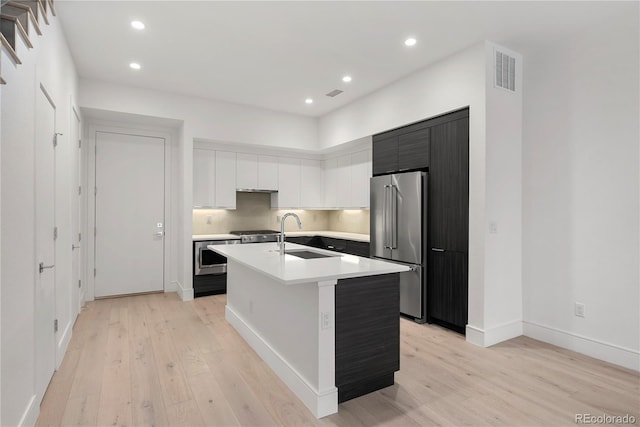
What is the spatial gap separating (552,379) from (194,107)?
16.6 feet

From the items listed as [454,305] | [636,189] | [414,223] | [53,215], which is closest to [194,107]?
[53,215]

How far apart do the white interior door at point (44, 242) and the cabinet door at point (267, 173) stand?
3214mm

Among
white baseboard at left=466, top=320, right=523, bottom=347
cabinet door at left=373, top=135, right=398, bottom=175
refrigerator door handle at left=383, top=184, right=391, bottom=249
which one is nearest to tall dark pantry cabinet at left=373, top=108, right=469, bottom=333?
white baseboard at left=466, top=320, right=523, bottom=347

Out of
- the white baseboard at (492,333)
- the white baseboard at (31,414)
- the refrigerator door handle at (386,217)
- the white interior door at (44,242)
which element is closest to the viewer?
the white baseboard at (31,414)

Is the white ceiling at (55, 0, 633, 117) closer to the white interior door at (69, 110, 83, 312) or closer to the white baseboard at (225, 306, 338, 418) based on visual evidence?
the white interior door at (69, 110, 83, 312)

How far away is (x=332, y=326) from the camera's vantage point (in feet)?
7.20

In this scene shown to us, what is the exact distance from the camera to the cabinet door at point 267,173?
575cm

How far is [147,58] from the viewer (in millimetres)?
3652

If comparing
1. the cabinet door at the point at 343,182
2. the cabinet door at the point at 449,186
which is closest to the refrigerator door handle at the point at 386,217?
the cabinet door at the point at 449,186

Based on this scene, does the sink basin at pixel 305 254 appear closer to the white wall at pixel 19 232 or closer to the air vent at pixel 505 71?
the white wall at pixel 19 232

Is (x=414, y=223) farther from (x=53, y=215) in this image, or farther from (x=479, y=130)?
(x=53, y=215)

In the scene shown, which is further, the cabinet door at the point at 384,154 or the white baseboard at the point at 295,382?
the cabinet door at the point at 384,154

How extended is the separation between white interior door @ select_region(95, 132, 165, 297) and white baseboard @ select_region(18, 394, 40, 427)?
3095mm

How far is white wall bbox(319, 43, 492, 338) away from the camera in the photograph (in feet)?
10.7
